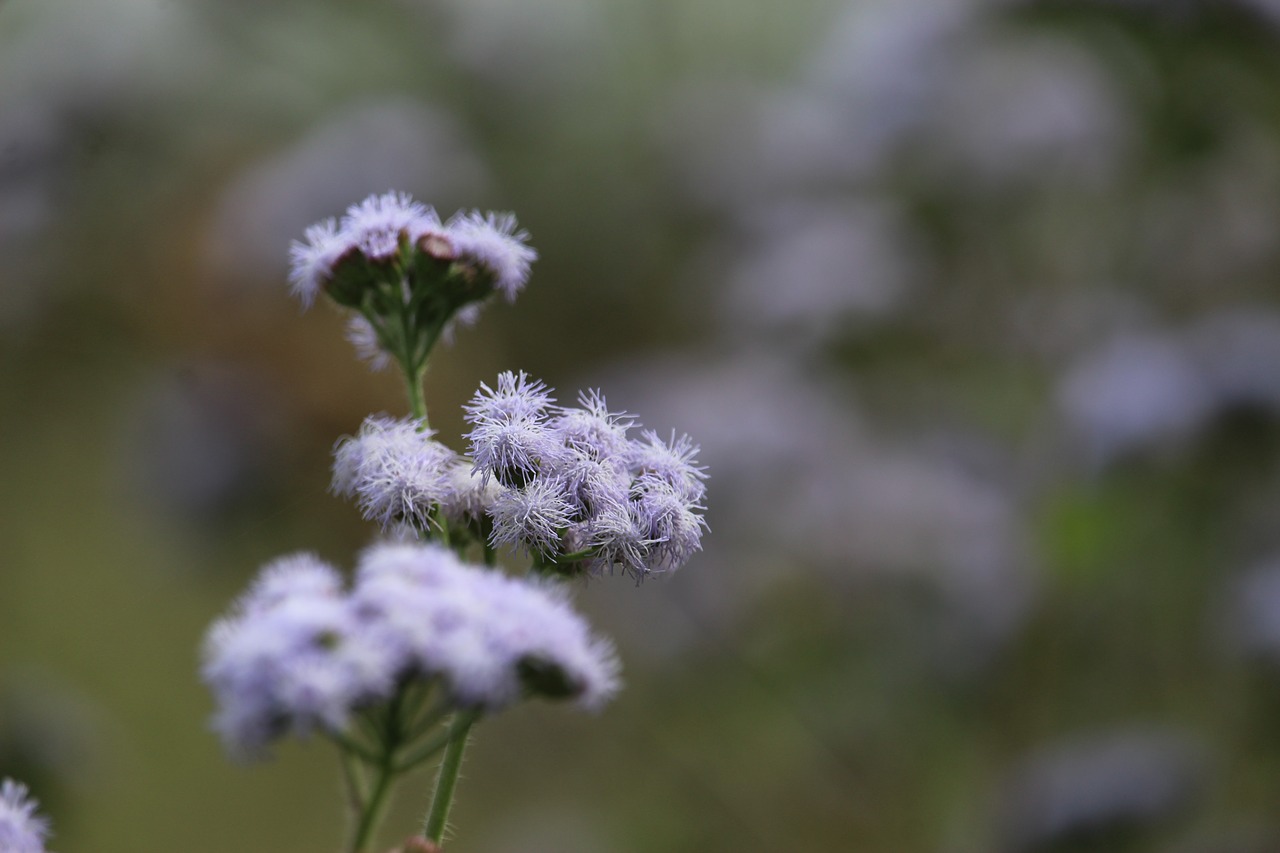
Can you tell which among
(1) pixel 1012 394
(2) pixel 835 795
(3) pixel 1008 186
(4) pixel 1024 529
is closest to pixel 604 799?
(2) pixel 835 795

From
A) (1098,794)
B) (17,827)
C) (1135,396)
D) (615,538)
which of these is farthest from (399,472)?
(1135,396)

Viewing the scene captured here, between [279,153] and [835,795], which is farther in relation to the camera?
[279,153]

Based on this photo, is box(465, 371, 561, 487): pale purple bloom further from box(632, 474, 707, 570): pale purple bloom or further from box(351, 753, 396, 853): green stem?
box(351, 753, 396, 853): green stem

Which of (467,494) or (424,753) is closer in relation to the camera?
(424,753)

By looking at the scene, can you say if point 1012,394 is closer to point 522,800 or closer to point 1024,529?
point 1024,529

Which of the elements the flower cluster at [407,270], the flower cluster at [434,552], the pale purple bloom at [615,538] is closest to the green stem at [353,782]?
the flower cluster at [434,552]

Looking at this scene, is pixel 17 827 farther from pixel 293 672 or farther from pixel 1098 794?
pixel 1098 794
